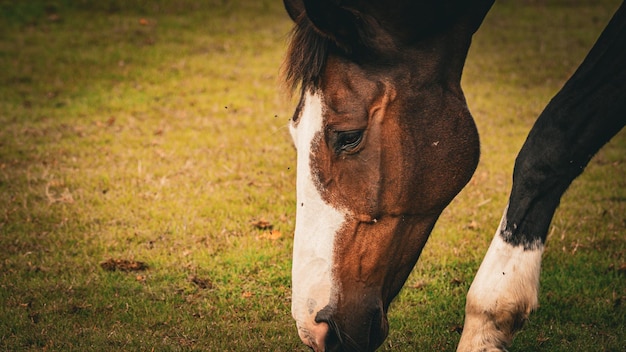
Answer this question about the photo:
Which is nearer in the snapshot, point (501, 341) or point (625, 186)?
point (501, 341)

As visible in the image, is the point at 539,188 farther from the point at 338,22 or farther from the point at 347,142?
the point at 338,22

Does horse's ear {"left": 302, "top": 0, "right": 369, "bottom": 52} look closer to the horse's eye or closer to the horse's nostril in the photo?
the horse's eye

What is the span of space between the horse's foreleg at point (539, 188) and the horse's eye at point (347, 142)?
77cm

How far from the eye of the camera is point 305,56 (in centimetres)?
267

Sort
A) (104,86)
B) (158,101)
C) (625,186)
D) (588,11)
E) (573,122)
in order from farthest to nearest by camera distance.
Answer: (588,11)
(104,86)
(158,101)
(625,186)
(573,122)

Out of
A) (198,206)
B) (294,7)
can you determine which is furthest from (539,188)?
(198,206)

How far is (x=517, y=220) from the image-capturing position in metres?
2.92

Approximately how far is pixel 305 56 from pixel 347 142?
362 millimetres

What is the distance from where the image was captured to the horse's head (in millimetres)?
2607

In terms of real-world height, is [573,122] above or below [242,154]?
above

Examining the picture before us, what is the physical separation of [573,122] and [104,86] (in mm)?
7308

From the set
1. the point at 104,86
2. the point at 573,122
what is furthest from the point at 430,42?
the point at 104,86

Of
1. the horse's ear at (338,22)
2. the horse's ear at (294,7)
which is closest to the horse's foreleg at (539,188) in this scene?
the horse's ear at (338,22)

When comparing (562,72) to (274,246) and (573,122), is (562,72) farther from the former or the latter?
(573,122)
